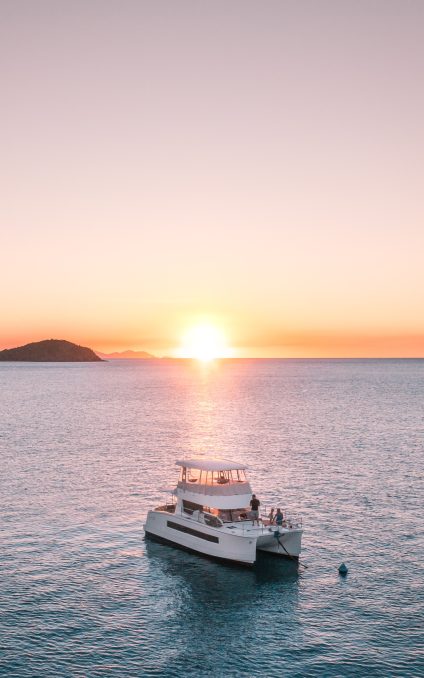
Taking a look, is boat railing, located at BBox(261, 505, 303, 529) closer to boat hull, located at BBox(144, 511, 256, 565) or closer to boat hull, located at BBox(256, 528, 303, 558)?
boat hull, located at BBox(256, 528, 303, 558)

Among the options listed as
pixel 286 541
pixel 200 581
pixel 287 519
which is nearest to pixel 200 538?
pixel 200 581

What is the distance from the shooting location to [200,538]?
53.7 meters

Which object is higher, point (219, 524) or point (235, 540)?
point (219, 524)

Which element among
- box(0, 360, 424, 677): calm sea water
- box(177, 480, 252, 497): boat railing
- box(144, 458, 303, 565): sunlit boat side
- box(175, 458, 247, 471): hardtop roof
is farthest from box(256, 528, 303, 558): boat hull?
box(175, 458, 247, 471): hardtop roof

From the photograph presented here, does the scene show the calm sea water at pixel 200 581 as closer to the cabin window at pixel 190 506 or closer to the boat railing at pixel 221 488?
the cabin window at pixel 190 506

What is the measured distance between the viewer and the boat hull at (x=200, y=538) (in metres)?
50.5

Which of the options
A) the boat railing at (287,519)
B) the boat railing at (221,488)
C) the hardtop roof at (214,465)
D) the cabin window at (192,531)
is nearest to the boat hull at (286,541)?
the boat railing at (287,519)

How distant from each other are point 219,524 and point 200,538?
2.08m

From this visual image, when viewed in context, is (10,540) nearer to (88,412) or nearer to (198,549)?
(198,549)

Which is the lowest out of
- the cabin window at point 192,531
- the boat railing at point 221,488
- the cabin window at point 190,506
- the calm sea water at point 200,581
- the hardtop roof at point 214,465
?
the calm sea water at point 200,581

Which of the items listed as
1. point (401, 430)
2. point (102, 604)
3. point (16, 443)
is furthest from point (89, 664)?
point (401, 430)

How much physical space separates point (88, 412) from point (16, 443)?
62214mm

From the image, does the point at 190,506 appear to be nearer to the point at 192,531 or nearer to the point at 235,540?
the point at 192,531

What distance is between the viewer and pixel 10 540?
182 ft
